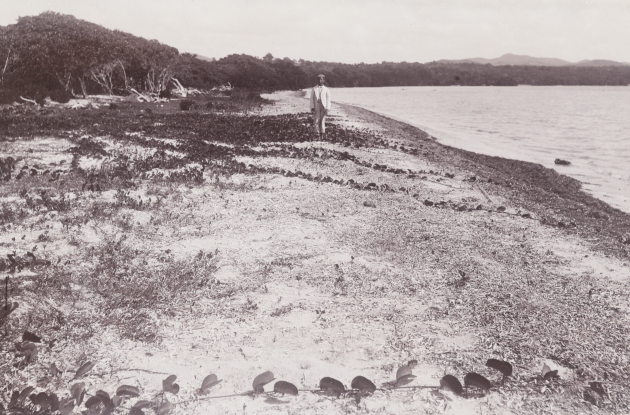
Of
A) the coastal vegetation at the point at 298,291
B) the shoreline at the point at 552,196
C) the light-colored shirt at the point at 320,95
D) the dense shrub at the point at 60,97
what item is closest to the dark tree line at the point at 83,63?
the dense shrub at the point at 60,97

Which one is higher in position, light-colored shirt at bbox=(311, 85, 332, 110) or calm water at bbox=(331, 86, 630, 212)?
light-colored shirt at bbox=(311, 85, 332, 110)

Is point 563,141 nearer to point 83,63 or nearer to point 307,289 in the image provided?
point 307,289

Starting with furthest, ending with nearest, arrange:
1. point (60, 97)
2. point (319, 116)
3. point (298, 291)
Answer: point (60, 97) → point (319, 116) → point (298, 291)

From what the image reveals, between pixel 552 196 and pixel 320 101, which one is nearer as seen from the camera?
pixel 552 196

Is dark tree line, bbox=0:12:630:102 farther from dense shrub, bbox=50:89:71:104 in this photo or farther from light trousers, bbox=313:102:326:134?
light trousers, bbox=313:102:326:134

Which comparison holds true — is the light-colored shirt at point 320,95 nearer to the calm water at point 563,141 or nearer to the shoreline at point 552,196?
the shoreline at point 552,196

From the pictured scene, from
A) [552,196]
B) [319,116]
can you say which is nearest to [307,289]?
[552,196]

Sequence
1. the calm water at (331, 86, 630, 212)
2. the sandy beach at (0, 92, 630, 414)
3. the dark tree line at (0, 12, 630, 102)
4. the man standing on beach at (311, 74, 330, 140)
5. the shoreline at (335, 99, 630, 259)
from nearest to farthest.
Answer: the sandy beach at (0, 92, 630, 414), the shoreline at (335, 99, 630, 259), the man standing on beach at (311, 74, 330, 140), the calm water at (331, 86, 630, 212), the dark tree line at (0, 12, 630, 102)

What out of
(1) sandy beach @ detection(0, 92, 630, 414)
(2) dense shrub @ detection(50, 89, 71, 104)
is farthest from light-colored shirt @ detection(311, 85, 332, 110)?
(2) dense shrub @ detection(50, 89, 71, 104)

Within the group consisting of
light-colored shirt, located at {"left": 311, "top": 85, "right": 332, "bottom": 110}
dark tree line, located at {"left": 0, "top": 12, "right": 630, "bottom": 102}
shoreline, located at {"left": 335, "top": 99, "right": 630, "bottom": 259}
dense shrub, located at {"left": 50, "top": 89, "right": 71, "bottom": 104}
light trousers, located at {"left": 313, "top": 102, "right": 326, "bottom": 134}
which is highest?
dark tree line, located at {"left": 0, "top": 12, "right": 630, "bottom": 102}

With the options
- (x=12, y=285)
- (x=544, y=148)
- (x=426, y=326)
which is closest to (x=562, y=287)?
(x=426, y=326)
